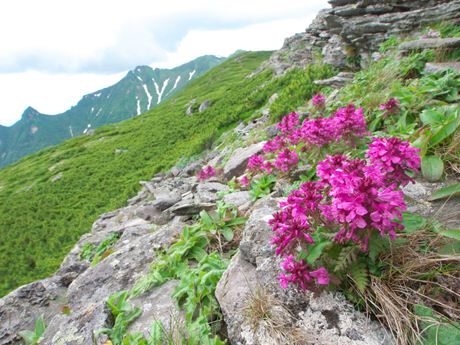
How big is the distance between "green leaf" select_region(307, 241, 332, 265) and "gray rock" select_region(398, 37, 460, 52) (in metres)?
6.64

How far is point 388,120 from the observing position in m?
5.17

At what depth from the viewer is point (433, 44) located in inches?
285

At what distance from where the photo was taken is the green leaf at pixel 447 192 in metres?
2.86

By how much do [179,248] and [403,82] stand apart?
5.93 m

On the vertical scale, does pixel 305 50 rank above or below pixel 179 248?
A: above

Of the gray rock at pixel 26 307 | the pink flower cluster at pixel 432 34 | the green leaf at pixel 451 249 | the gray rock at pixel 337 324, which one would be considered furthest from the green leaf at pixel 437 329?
the pink flower cluster at pixel 432 34

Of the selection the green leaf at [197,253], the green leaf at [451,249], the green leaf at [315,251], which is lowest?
the green leaf at [197,253]

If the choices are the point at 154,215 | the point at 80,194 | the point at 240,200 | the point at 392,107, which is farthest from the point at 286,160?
the point at 80,194

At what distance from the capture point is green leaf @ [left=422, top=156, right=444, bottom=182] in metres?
3.26

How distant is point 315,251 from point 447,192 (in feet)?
4.87

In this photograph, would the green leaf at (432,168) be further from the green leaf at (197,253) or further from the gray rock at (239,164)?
the gray rock at (239,164)

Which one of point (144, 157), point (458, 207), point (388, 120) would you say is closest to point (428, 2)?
point (388, 120)

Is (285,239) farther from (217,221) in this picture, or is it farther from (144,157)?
(144,157)

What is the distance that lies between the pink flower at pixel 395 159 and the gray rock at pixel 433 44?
5.83 m
